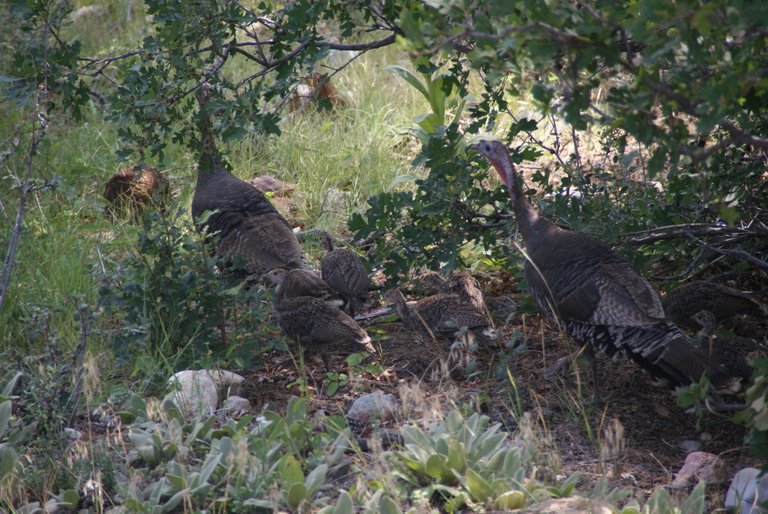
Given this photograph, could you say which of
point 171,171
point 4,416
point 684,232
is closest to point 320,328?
point 4,416

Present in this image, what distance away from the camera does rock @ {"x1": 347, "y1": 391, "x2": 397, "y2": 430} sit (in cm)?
479

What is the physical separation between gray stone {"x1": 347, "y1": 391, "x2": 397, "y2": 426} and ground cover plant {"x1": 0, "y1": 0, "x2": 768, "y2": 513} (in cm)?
8

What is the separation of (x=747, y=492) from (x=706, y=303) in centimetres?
189

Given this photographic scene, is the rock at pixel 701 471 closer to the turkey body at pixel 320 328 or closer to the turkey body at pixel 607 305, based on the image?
the turkey body at pixel 607 305

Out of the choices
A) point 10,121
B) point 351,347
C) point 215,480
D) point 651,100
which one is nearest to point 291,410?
point 215,480

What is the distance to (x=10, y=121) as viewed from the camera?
29.8 ft

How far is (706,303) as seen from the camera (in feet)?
17.9

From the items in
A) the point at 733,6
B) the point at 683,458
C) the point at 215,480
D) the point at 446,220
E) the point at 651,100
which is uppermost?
the point at 733,6

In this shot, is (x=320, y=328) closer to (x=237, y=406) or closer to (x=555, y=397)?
(x=237, y=406)

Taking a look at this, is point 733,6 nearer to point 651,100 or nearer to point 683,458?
point 651,100

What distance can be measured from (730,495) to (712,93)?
1805mm

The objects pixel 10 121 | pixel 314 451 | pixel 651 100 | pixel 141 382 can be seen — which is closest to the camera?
pixel 651 100

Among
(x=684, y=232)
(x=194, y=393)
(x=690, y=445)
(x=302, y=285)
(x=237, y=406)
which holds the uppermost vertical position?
(x=684, y=232)

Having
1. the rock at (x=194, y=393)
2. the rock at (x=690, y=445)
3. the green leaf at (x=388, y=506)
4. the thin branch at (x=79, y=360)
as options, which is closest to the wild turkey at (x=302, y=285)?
the rock at (x=194, y=393)
